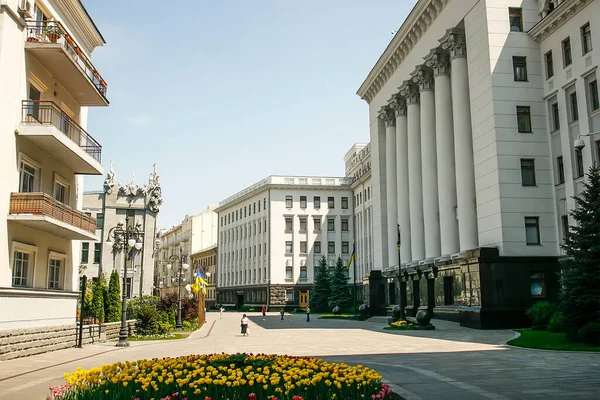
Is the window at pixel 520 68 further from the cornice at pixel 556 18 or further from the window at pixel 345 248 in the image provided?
the window at pixel 345 248

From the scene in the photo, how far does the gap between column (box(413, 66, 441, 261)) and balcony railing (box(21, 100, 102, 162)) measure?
94.6 feet

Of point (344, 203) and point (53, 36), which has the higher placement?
point (344, 203)

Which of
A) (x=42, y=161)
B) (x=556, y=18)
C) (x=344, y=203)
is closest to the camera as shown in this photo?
(x=42, y=161)

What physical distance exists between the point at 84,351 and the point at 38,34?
12966mm

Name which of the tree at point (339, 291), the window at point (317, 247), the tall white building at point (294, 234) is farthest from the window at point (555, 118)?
the window at point (317, 247)

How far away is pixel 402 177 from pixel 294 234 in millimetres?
37660

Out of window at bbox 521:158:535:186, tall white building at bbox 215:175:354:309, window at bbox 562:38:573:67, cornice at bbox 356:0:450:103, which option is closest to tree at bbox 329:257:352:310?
tall white building at bbox 215:175:354:309

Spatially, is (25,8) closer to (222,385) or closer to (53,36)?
(53,36)

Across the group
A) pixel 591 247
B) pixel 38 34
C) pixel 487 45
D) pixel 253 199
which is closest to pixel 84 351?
pixel 38 34

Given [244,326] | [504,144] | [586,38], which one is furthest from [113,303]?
[586,38]

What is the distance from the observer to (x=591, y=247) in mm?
23688

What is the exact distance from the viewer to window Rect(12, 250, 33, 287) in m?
21.3

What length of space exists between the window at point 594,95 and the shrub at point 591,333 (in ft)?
50.3

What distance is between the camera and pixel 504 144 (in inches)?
1425
